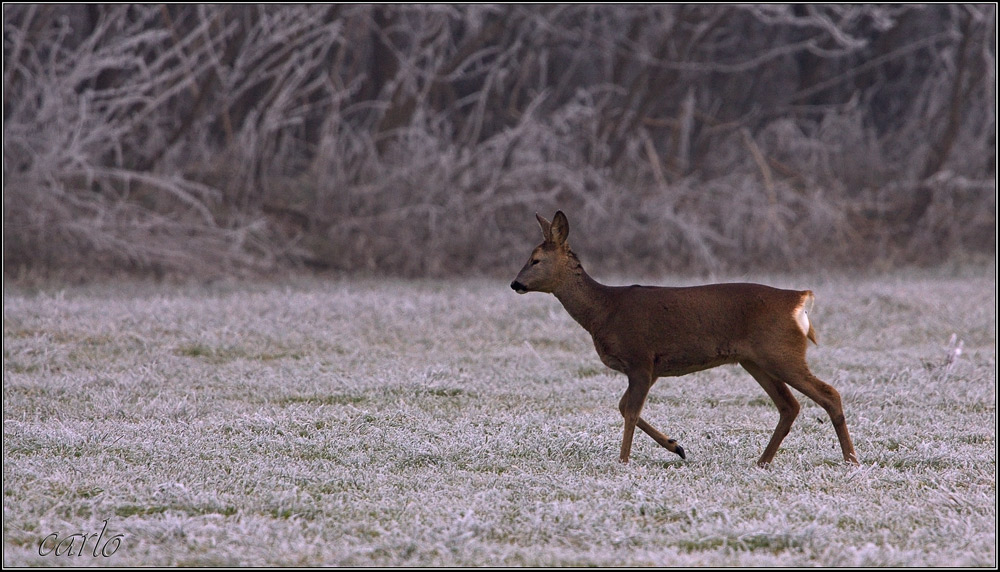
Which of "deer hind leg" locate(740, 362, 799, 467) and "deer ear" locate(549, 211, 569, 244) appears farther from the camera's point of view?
"deer ear" locate(549, 211, 569, 244)

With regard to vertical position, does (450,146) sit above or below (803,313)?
below

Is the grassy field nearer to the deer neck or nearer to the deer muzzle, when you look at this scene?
the deer neck

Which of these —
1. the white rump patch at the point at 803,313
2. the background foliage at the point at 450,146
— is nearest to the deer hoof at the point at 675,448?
the white rump patch at the point at 803,313

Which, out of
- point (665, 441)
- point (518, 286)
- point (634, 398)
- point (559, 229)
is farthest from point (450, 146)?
point (634, 398)

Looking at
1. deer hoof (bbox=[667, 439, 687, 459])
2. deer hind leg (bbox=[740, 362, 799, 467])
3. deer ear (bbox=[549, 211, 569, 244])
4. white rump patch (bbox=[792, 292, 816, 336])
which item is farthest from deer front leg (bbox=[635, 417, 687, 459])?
deer ear (bbox=[549, 211, 569, 244])

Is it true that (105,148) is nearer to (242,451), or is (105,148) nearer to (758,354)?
(242,451)

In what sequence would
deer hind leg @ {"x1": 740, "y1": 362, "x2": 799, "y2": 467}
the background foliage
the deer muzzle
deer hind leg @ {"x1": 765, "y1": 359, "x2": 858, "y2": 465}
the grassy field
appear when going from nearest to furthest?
the grassy field < deer hind leg @ {"x1": 765, "y1": 359, "x2": 858, "y2": 465} < deer hind leg @ {"x1": 740, "y1": 362, "x2": 799, "y2": 467} < the deer muzzle < the background foliage

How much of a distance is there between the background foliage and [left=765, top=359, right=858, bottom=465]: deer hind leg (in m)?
8.28

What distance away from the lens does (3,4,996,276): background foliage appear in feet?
40.5

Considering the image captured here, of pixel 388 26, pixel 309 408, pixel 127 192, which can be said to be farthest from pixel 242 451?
pixel 388 26

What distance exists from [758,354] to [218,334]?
488 centimetres

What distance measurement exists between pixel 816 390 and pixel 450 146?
9.31 m

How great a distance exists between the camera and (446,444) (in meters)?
5.59

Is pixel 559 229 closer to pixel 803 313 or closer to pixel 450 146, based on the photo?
pixel 803 313
